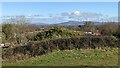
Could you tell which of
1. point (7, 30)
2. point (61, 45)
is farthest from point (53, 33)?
point (61, 45)

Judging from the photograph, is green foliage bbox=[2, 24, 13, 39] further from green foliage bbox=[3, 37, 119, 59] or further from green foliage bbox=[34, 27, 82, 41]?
green foliage bbox=[3, 37, 119, 59]

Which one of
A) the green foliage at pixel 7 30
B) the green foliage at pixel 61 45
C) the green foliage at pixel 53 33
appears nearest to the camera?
the green foliage at pixel 61 45

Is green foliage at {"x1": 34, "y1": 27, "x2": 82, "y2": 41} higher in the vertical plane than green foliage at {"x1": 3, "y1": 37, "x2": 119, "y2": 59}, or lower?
lower

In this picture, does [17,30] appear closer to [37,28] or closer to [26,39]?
[26,39]

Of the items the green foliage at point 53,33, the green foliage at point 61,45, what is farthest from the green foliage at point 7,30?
the green foliage at point 61,45

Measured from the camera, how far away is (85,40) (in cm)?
2109

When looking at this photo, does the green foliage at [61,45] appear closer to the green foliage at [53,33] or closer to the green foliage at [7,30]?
the green foliage at [53,33]

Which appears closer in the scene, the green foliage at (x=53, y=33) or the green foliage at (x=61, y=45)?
the green foliage at (x=61, y=45)

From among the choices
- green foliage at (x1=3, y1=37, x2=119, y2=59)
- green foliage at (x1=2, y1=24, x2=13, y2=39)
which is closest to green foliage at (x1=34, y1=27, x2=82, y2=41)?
green foliage at (x1=2, y1=24, x2=13, y2=39)

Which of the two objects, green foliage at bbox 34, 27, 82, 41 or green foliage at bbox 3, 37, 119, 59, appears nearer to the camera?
green foliage at bbox 3, 37, 119, 59

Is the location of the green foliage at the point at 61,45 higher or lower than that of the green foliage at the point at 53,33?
higher

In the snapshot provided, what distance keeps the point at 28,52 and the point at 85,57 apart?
579 cm

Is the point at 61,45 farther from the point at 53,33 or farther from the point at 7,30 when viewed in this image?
the point at 7,30

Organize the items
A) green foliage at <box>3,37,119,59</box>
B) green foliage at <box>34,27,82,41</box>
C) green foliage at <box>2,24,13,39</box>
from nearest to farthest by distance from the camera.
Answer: green foliage at <box>3,37,119,59</box>, green foliage at <box>34,27,82,41</box>, green foliage at <box>2,24,13,39</box>
